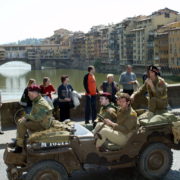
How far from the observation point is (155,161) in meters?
5.37

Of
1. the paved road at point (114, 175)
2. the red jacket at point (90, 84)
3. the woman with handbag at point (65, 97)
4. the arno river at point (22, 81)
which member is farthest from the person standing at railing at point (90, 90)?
the arno river at point (22, 81)

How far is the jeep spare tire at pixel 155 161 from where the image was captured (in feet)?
17.4

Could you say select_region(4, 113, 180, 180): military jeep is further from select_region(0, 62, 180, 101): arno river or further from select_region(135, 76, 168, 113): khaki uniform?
select_region(0, 62, 180, 101): arno river

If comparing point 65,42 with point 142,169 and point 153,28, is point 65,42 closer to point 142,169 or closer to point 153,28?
point 153,28

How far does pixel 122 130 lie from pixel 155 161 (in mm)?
778

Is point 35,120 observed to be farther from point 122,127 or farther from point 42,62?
point 42,62

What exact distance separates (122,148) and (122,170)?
79cm

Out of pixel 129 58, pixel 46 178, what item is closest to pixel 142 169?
pixel 46 178

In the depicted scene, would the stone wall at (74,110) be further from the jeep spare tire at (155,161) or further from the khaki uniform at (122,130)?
the khaki uniform at (122,130)

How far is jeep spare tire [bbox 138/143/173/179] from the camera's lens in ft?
17.4

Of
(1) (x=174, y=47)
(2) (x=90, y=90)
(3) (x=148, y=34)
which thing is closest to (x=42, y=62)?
(3) (x=148, y=34)

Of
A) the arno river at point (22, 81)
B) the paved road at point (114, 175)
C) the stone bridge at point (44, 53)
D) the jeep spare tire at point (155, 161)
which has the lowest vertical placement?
the arno river at point (22, 81)

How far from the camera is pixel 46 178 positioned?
15.5 ft

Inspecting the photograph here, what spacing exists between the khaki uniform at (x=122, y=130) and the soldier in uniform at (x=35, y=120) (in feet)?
2.58
